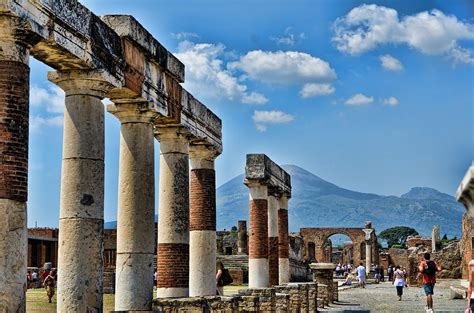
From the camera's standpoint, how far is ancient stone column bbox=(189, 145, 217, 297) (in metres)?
18.9

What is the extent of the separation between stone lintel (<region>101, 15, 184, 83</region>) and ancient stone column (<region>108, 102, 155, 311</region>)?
1074 mm

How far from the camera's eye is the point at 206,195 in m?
19.1

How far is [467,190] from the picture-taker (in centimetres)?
463

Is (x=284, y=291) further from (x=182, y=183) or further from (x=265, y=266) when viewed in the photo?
(x=182, y=183)

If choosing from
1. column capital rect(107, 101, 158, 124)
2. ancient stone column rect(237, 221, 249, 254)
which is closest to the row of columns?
column capital rect(107, 101, 158, 124)

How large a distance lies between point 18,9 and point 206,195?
9433 mm

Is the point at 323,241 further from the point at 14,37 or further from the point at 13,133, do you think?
the point at 14,37

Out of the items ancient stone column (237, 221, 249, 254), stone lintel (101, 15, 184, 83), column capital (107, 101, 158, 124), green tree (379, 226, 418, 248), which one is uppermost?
green tree (379, 226, 418, 248)

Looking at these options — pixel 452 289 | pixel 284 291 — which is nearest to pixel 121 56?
pixel 284 291

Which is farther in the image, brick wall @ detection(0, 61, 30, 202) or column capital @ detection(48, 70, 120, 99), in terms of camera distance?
column capital @ detection(48, 70, 120, 99)

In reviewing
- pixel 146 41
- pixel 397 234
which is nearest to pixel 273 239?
pixel 146 41

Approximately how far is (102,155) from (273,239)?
14.9m

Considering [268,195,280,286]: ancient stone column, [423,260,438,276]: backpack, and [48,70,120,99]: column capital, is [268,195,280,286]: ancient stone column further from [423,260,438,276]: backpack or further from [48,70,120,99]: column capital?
[48,70,120,99]: column capital

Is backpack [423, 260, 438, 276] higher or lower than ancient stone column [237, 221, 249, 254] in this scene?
lower
